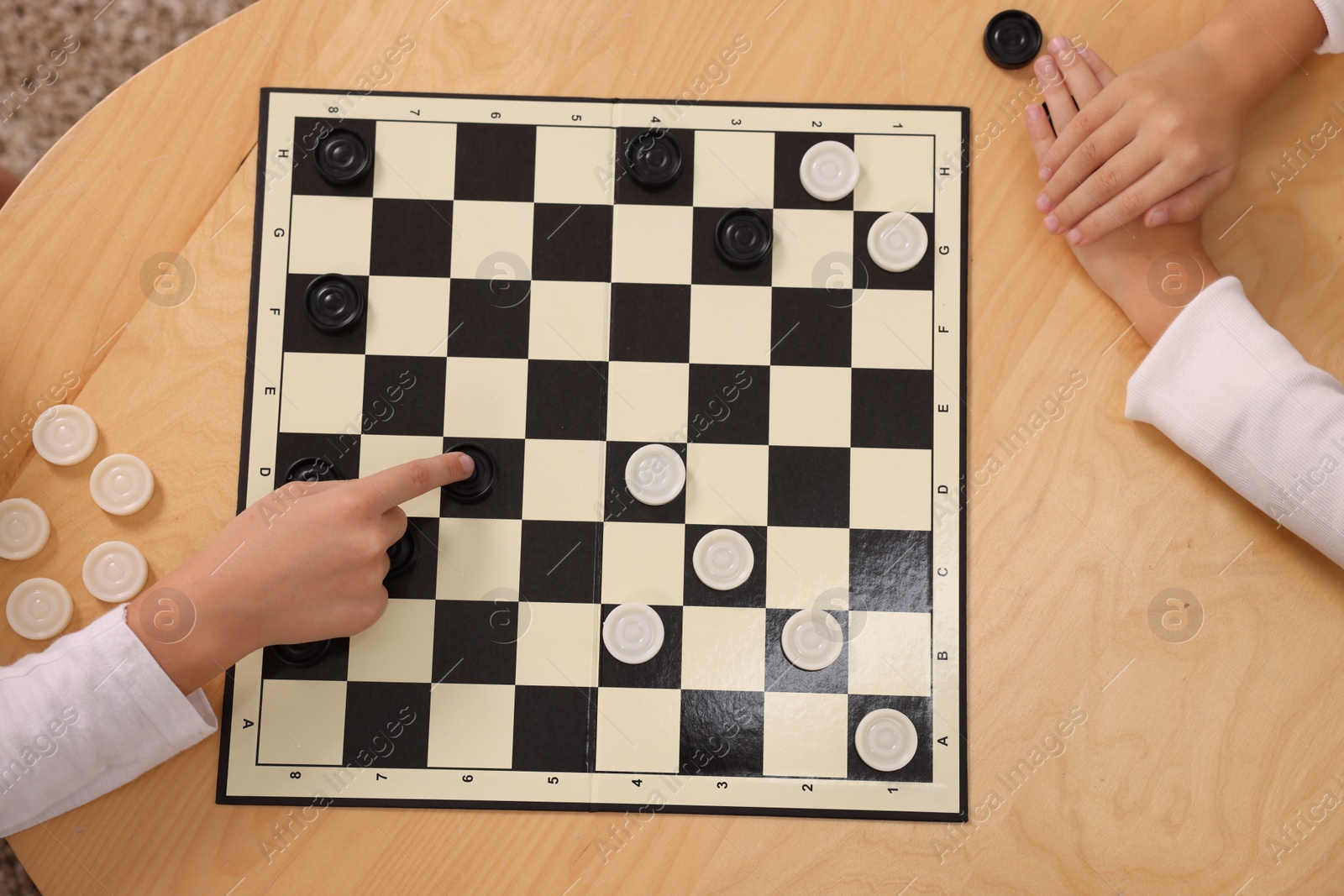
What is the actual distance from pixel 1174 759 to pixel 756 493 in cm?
78

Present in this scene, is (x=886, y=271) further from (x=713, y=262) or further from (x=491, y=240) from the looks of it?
(x=491, y=240)

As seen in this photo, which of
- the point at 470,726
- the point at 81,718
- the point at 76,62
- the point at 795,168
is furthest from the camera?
the point at 76,62

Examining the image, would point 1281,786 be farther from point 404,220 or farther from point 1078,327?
point 404,220

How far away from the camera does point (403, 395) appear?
1409 mm

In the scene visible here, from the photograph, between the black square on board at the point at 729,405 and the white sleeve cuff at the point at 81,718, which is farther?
the black square on board at the point at 729,405

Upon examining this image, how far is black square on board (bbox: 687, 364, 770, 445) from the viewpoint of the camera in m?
1.40

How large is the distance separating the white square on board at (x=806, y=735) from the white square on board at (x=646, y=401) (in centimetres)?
47

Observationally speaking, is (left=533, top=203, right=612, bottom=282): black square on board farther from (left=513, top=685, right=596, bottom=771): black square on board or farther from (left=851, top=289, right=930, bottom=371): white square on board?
(left=513, top=685, right=596, bottom=771): black square on board

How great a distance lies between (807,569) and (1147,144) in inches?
34.5

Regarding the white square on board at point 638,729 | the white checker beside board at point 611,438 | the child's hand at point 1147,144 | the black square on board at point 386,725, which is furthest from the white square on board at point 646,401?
the child's hand at point 1147,144

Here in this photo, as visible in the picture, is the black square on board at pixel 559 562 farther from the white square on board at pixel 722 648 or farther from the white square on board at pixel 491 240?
the white square on board at pixel 491 240

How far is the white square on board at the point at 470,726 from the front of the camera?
1343mm

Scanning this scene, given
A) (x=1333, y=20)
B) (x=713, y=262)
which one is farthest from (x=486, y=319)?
(x=1333, y=20)

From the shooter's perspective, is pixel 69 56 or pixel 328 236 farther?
pixel 69 56
